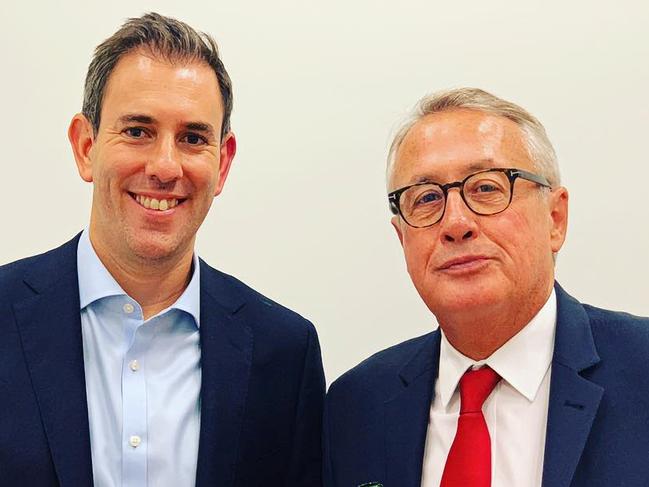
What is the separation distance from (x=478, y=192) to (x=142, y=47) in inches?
35.3

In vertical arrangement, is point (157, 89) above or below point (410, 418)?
above

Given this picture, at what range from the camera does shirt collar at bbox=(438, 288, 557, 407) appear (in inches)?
79.2

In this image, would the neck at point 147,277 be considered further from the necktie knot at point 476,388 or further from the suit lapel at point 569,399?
the suit lapel at point 569,399

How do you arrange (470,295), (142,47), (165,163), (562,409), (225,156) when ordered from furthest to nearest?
1. (225,156)
2. (142,47)
3. (165,163)
4. (470,295)
5. (562,409)

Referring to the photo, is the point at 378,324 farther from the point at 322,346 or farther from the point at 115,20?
the point at 115,20

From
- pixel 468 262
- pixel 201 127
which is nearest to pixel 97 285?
pixel 201 127

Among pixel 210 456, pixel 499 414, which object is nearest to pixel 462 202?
pixel 499 414

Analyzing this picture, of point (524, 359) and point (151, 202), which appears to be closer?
point (524, 359)

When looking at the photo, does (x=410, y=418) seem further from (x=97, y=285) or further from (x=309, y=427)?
(x=97, y=285)

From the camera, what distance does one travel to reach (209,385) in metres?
2.20

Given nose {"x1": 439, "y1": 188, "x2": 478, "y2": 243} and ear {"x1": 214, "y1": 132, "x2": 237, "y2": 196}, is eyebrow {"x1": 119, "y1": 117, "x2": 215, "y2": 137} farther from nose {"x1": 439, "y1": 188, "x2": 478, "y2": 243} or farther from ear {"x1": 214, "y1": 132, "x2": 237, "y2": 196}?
nose {"x1": 439, "y1": 188, "x2": 478, "y2": 243}

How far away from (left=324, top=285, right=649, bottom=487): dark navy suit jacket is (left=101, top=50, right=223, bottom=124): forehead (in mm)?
793

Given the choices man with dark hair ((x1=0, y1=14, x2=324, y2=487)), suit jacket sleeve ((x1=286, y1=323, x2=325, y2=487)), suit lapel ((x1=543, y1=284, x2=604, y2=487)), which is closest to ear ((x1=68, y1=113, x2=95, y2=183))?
man with dark hair ((x1=0, y1=14, x2=324, y2=487))

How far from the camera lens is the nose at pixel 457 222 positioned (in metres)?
2.03
